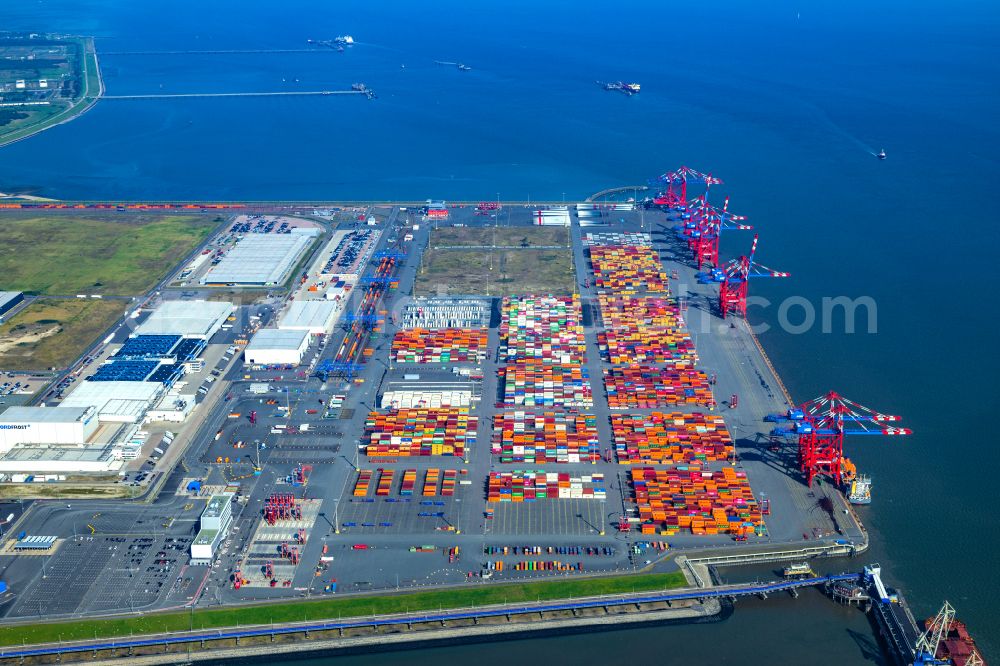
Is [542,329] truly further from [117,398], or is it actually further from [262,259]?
[117,398]

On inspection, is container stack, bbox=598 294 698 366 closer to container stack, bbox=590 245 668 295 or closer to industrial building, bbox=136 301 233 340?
container stack, bbox=590 245 668 295

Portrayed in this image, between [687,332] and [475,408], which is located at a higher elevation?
[687,332]

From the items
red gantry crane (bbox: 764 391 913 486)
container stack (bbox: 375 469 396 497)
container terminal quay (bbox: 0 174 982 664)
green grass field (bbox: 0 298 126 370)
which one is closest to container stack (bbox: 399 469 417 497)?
container terminal quay (bbox: 0 174 982 664)

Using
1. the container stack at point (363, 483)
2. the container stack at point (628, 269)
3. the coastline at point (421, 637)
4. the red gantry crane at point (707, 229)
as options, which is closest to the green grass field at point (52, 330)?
the container stack at point (363, 483)

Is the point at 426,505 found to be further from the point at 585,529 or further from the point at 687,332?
the point at 687,332

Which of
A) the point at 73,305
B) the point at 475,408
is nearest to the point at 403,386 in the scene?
the point at 475,408

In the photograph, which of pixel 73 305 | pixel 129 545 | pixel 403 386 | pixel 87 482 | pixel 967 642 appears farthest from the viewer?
pixel 73 305

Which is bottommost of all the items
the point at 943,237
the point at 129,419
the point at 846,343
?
the point at 129,419

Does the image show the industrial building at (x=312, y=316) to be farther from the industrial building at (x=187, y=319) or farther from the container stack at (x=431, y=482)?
the container stack at (x=431, y=482)

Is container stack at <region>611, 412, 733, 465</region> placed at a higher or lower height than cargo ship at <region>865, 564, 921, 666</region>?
higher
